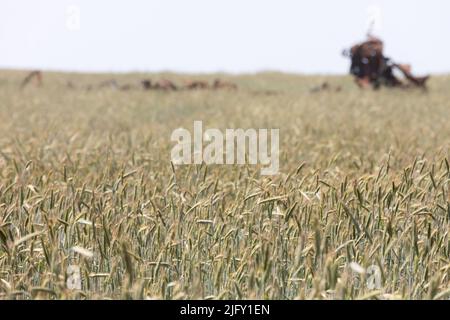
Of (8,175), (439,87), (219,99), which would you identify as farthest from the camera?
(439,87)

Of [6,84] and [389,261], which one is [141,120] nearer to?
[389,261]

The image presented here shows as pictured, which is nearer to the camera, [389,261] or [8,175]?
[389,261]

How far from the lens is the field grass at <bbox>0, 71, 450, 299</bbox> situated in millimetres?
2662

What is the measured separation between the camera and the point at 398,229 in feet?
11.5

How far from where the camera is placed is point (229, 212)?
11.3 feet

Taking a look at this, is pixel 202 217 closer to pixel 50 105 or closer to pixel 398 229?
pixel 398 229

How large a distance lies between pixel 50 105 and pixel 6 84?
32.2 ft

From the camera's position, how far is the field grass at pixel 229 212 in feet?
8.73

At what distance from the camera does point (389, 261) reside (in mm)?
3193

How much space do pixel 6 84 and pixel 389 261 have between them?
22.9 meters
